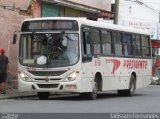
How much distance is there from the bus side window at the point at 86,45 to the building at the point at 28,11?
10.8 ft

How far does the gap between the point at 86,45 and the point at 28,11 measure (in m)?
9.39

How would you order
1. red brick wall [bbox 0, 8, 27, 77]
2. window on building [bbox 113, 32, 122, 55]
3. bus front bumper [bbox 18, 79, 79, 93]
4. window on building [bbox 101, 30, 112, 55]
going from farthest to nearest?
1. red brick wall [bbox 0, 8, 27, 77]
2. window on building [bbox 113, 32, 122, 55]
3. window on building [bbox 101, 30, 112, 55]
4. bus front bumper [bbox 18, 79, 79, 93]

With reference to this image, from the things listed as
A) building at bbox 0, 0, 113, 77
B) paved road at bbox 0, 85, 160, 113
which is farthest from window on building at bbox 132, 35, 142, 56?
paved road at bbox 0, 85, 160, 113

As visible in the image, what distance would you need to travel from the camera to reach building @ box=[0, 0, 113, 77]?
28047 millimetres

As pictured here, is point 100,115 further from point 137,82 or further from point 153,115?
point 137,82

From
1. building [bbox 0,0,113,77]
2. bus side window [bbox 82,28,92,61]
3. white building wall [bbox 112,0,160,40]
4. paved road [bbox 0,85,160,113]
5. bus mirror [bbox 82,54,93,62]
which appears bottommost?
paved road [bbox 0,85,160,113]

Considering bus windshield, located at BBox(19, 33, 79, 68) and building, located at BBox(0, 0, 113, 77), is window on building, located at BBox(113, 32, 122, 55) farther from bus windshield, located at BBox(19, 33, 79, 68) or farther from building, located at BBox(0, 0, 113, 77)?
building, located at BBox(0, 0, 113, 77)

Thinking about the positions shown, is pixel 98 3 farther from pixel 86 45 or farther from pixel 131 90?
pixel 86 45

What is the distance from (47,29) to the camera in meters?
22.0

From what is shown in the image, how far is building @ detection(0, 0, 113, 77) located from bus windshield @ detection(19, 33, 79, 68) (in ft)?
6.51

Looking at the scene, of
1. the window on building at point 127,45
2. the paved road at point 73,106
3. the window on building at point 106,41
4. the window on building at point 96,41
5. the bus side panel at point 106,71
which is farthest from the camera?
the window on building at point 127,45

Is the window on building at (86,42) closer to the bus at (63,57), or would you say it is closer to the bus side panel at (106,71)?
the bus at (63,57)

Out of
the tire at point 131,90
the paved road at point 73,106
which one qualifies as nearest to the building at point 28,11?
the paved road at point 73,106

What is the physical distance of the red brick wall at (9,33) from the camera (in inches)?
1091
